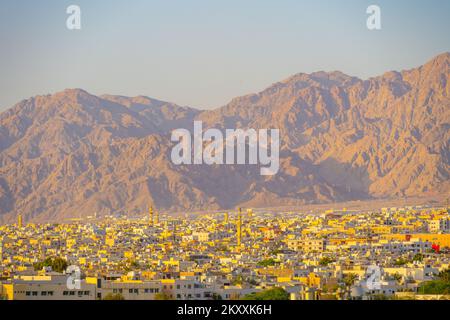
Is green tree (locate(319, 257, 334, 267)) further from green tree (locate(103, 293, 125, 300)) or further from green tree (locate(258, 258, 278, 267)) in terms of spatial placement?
green tree (locate(103, 293, 125, 300))

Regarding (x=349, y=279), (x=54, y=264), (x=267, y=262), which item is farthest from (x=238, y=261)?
(x=349, y=279)

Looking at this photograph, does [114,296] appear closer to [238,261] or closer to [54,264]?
[54,264]

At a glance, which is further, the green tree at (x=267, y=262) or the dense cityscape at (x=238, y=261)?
the green tree at (x=267, y=262)

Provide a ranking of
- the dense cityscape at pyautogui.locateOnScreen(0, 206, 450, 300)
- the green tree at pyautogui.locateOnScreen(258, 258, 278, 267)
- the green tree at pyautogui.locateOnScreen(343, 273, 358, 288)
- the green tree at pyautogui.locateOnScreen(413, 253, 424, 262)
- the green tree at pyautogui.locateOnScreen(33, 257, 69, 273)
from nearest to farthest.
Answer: the dense cityscape at pyautogui.locateOnScreen(0, 206, 450, 300) < the green tree at pyautogui.locateOnScreen(343, 273, 358, 288) < the green tree at pyautogui.locateOnScreen(33, 257, 69, 273) < the green tree at pyautogui.locateOnScreen(258, 258, 278, 267) < the green tree at pyautogui.locateOnScreen(413, 253, 424, 262)

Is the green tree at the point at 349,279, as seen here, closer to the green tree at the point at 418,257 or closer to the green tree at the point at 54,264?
the green tree at the point at 418,257

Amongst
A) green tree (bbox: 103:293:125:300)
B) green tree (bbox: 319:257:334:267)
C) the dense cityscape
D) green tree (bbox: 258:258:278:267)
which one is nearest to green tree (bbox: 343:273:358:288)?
the dense cityscape

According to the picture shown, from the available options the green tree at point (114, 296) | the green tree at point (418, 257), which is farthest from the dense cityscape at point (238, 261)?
the green tree at point (418, 257)

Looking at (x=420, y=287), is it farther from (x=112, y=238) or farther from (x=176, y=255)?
(x=112, y=238)
